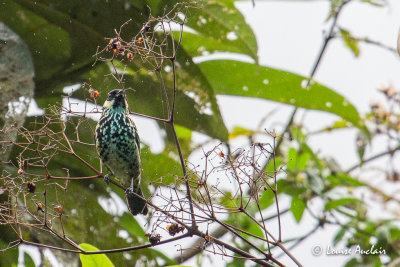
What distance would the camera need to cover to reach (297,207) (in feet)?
9.45

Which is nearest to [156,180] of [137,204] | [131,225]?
[137,204]

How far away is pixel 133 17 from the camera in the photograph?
1.80 m

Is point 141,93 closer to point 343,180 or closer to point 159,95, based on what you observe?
point 159,95

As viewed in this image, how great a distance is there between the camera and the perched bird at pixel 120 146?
1.88 m

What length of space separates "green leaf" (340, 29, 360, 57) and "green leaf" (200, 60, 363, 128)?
1.94ft

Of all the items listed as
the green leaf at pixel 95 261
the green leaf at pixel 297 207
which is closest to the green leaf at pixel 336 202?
the green leaf at pixel 297 207

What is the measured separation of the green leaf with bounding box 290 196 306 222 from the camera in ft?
9.31

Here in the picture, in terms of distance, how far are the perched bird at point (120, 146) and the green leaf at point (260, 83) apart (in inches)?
27.0

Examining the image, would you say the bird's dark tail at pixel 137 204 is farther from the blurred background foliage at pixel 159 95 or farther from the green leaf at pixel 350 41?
the green leaf at pixel 350 41

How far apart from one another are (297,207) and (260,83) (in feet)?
2.22

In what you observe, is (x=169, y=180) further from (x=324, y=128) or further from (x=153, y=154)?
(x=324, y=128)

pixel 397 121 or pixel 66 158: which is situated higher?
pixel 397 121

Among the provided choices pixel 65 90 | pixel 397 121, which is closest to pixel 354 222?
pixel 397 121

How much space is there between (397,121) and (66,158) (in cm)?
203
